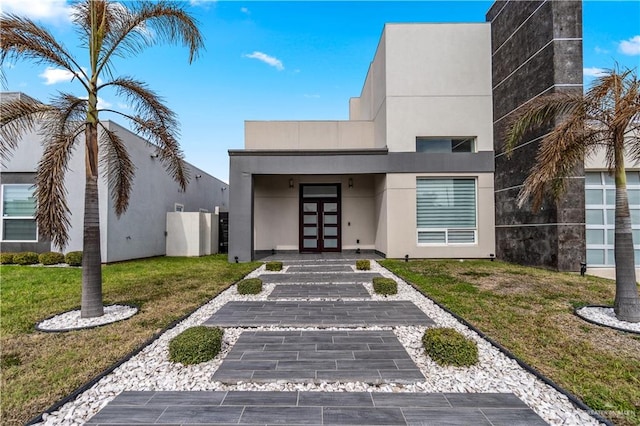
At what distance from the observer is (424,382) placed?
2.80 metres

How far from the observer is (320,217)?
43.8 feet

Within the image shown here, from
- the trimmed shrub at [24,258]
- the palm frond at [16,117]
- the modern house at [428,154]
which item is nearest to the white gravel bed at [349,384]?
the palm frond at [16,117]

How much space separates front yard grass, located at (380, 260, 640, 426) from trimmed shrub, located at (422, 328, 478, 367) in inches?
24.8

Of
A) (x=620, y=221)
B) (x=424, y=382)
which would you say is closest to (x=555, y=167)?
(x=620, y=221)

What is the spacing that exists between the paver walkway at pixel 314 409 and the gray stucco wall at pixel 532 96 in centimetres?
730

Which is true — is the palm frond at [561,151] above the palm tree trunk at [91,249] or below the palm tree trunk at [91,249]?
above

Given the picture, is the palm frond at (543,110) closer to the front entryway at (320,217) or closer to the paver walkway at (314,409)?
the paver walkway at (314,409)

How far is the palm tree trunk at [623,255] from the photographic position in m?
4.37

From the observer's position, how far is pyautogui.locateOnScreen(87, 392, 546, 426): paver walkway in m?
2.25

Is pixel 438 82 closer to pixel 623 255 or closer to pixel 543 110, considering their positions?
pixel 543 110

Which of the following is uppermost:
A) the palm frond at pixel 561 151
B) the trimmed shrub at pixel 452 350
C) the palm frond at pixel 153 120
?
the palm frond at pixel 153 120

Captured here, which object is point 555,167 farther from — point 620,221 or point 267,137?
point 267,137

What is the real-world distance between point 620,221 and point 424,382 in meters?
4.24

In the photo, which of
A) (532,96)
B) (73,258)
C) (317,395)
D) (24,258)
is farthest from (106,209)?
(532,96)
